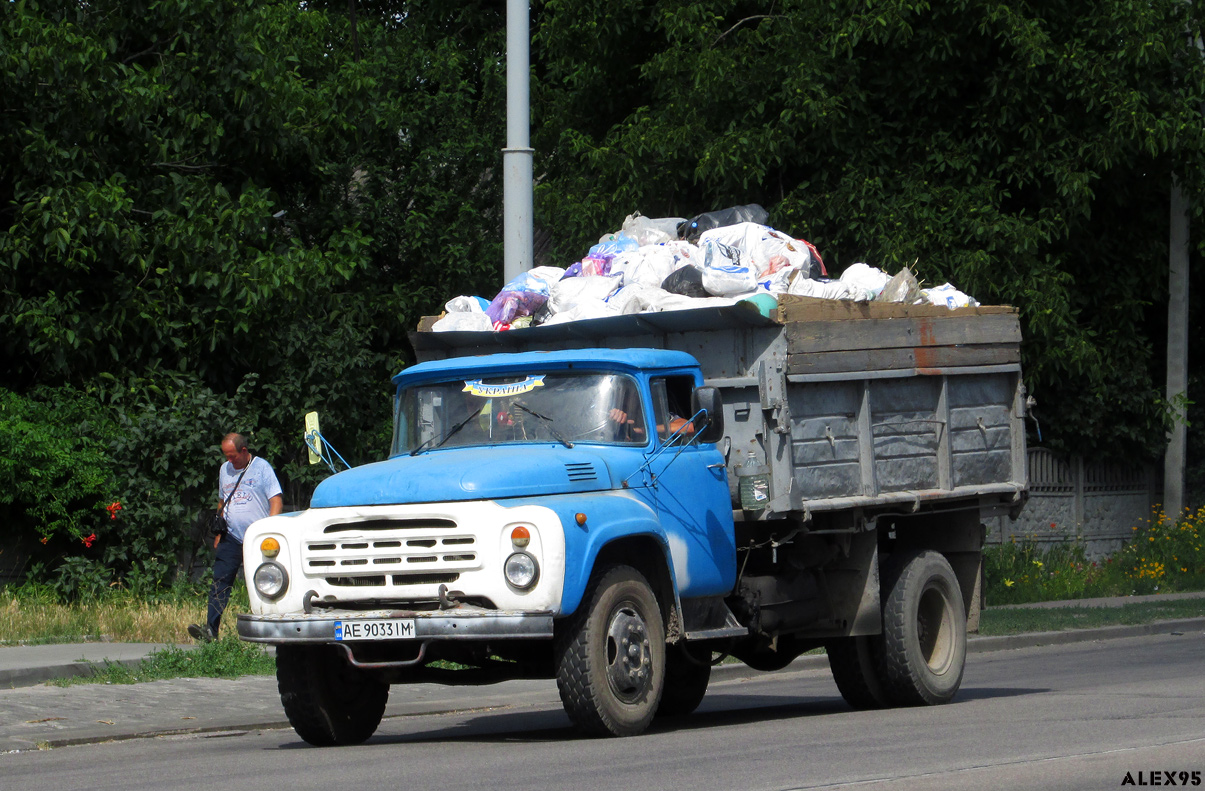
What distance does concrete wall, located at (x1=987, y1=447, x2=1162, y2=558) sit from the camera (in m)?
23.2

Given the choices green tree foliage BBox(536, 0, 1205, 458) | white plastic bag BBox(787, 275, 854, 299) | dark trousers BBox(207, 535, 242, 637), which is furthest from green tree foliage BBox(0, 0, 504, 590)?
white plastic bag BBox(787, 275, 854, 299)

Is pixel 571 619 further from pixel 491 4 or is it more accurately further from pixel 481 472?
pixel 491 4

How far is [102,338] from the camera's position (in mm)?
16703

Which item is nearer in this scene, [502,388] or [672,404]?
[502,388]

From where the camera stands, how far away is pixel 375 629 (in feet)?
28.5

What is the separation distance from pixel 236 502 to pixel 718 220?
4.87 metres

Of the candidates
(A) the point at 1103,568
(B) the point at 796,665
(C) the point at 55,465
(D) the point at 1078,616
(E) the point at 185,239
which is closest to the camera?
(B) the point at 796,665

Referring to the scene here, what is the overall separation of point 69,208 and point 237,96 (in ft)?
7.81

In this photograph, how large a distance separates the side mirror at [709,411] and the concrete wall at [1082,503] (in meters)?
13.6

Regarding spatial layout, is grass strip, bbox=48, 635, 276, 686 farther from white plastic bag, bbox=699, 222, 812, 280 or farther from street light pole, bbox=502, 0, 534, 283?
white plastic bag, bbox=699, 222, 812, 280

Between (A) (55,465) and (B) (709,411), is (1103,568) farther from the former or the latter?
(B) (709,411)

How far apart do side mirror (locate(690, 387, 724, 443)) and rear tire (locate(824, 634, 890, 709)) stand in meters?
2.20

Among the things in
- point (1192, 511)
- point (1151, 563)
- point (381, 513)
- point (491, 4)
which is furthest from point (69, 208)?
point (1192, 511)

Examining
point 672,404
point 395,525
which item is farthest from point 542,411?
point 395,525
